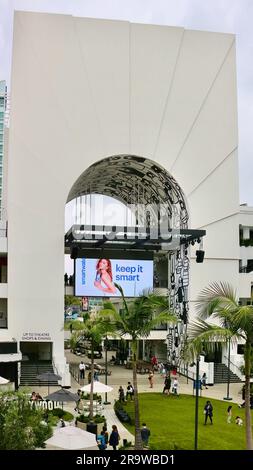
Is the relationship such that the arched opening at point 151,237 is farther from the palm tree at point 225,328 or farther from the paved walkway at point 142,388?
the palm tree at point 225,328

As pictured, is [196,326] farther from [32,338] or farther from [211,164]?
[211,164]

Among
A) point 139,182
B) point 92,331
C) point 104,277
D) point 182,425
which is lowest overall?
point 182,425


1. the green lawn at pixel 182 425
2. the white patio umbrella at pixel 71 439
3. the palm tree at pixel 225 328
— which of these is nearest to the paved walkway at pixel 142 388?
the green lawn at pixel 182 425

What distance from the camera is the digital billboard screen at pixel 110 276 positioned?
39.4 meters

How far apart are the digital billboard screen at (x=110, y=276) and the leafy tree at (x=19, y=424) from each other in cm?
2592

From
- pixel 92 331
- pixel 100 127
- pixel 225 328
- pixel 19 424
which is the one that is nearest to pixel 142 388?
pixel 92 331

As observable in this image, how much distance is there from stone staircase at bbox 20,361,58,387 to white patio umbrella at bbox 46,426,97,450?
1751cm

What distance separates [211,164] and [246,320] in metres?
27.3

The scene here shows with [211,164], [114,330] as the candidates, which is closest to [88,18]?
[211,164]

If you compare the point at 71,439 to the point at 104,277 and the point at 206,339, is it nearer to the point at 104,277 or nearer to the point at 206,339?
the point at 206,339

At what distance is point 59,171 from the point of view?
36250 millimetres

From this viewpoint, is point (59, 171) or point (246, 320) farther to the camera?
point (59, 171)

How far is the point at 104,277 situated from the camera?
39906 millimetres

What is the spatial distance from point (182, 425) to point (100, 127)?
20.8 metres
